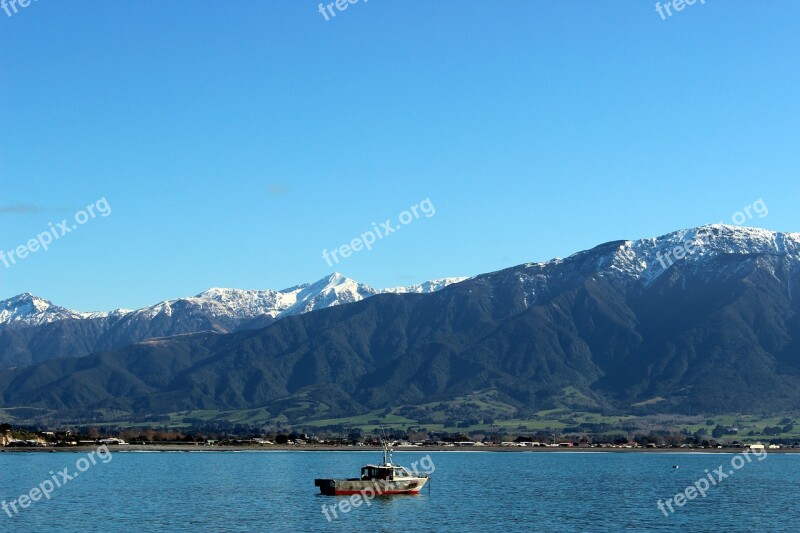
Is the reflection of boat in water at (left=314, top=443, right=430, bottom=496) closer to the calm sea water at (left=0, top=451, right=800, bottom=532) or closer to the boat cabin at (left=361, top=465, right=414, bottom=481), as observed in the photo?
the boat cabin at (left=361, top=465, right=414, bottom=481)

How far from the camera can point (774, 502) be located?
540ft

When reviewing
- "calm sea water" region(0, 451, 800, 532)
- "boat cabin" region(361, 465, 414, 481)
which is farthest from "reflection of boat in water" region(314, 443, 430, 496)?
"calm sea water" region(0, 451, 800, 532)

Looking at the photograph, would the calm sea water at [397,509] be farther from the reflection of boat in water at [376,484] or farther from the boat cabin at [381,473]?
the boat cabin at [381,473]

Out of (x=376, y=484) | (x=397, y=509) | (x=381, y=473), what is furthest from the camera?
(x=381, y=473)

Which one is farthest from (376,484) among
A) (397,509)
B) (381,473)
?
(397,509)

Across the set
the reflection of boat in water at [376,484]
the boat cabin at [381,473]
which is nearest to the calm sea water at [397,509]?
the reflection of boat in water at [376,484]

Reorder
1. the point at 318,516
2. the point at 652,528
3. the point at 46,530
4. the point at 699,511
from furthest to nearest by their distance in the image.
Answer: the point at 699,511 → the point at 318,516 → the point at 652,528 → the point at 46,530

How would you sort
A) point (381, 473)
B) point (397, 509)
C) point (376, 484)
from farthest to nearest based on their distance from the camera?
1. point (381, 473)
2. point (376, 484)
3. point (397, 509)

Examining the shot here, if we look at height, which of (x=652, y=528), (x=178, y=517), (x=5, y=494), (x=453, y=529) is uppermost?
(x=5, y=494)

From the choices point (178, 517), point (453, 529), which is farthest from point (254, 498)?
point (453, 529)

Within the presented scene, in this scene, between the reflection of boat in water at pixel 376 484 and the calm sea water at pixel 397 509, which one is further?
the reflection of boat in water at pixel 376 484

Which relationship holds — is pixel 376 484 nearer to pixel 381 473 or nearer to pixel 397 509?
pixel 381 473

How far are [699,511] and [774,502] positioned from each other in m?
21.8

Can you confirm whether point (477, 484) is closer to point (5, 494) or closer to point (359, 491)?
point (359, 491)
